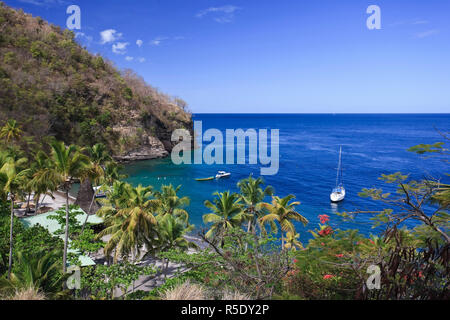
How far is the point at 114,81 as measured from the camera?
73312 millimetres

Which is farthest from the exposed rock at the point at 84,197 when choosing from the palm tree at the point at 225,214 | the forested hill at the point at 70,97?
the forested hill at the point at 70,97

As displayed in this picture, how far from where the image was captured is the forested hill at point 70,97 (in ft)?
163

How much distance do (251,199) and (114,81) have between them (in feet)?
217

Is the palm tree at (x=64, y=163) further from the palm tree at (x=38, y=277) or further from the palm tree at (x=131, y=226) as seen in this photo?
the palm tree at (x=131, y=226)

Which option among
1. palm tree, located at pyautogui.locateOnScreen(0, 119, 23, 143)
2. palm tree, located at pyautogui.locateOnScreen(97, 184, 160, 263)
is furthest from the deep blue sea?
palm tree, located at pyautogui.locateOnScreen(0, 119, 23, 143)

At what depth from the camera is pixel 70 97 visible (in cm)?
5997

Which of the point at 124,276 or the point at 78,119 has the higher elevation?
the point at 78,119

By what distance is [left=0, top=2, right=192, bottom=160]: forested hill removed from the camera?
163ft

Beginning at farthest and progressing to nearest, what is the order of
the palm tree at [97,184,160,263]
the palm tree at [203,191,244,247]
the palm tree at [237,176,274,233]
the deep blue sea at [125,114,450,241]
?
the deep blue sea at [125,114,450,241] → the palm tree at [237,176,274,233] → the palm tree at [203,191,244,247] → the palm tree at [97,184,160,263]

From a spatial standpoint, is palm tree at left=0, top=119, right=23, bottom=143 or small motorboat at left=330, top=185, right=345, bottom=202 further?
small motorboat at left=330, top=185, right=345, bottom=202

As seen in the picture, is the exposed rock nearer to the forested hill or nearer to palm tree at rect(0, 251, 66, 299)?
palm tree at rect(0, 251, 66, 299)
